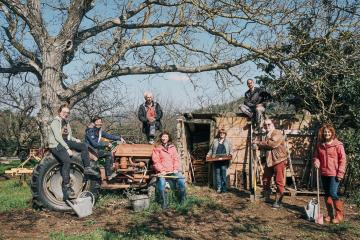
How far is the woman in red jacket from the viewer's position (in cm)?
711

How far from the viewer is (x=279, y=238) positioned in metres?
6.02

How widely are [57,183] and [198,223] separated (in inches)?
110

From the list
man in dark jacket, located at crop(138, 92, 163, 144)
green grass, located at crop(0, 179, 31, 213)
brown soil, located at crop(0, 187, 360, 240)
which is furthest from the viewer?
man in dark jacket, located at crop(138, 92, 163, 144)

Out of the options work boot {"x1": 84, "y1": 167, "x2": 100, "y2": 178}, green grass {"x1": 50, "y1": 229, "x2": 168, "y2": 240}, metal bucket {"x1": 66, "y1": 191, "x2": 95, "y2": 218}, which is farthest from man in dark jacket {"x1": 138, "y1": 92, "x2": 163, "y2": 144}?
green grass {"x1": 50, "y1": 229, "x2": 168, "y2": 240}

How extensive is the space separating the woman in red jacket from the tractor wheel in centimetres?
405

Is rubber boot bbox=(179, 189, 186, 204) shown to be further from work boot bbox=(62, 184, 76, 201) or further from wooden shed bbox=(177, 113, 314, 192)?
wooden shed bbox=(177, 113, 314, 192)

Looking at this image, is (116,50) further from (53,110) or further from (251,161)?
(251,161)

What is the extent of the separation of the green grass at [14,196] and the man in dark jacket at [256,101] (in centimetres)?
525

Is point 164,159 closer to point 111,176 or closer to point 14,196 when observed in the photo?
point 111,176

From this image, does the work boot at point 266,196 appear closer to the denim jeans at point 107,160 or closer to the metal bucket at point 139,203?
the metal bucket at point 139,203

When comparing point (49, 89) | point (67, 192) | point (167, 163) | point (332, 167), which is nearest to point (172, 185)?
point (167, 163)

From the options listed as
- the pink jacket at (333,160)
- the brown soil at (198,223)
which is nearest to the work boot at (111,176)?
the brown soil at (198,223)

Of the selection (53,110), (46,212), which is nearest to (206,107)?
(53,110)

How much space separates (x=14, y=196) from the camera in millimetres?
9047
